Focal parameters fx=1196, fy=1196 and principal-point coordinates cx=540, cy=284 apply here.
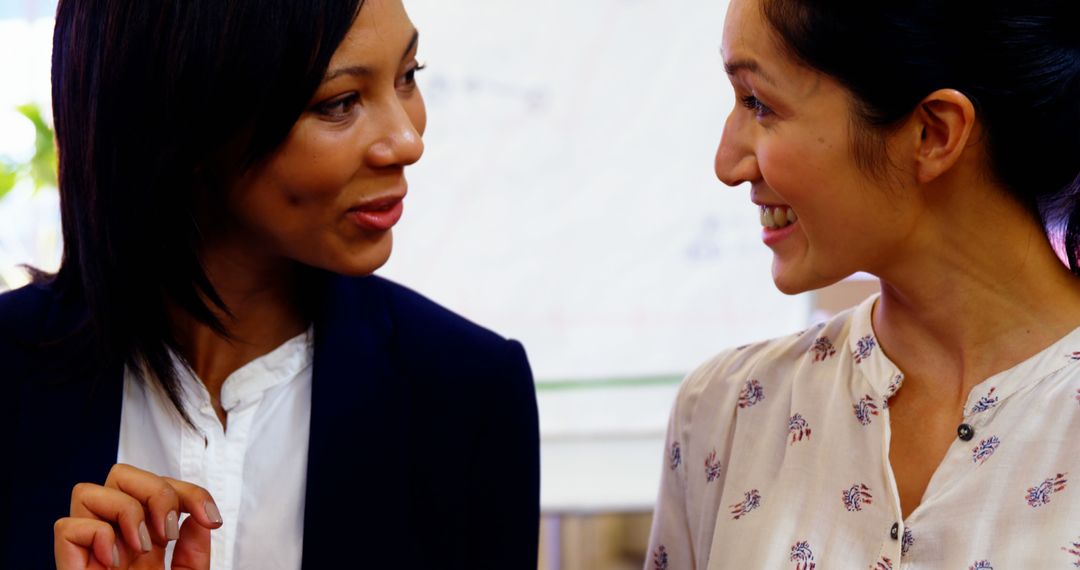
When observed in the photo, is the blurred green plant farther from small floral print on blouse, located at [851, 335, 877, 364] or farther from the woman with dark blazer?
small floral print on blouse, located at [851, 335, 877, 364]

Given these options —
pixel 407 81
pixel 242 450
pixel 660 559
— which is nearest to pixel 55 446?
pixel 242 450

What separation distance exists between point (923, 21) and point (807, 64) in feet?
0.36

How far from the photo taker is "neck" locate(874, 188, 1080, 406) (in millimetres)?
1132

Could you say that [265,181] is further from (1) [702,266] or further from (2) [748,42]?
(1) [702,266]

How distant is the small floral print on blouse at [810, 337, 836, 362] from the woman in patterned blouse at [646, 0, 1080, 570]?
0.05m

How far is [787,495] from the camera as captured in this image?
1.21 metres

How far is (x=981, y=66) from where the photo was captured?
111 centimetres

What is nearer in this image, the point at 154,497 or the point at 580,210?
the point at 154,497

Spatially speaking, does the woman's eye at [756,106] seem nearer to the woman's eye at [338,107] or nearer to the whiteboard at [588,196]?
the woman's eye at [338,107]

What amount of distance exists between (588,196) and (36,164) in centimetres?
95

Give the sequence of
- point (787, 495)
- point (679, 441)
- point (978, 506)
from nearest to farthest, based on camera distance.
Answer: point (978, 506) → point (787, 495) → point (679, 441)

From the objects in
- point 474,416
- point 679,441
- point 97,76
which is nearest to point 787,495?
point 679,441

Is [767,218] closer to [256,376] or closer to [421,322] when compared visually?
[421,322]

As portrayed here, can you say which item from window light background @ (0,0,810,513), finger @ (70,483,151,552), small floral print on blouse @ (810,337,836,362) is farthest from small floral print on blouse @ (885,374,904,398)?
window light background @ (0,0,810,513)
